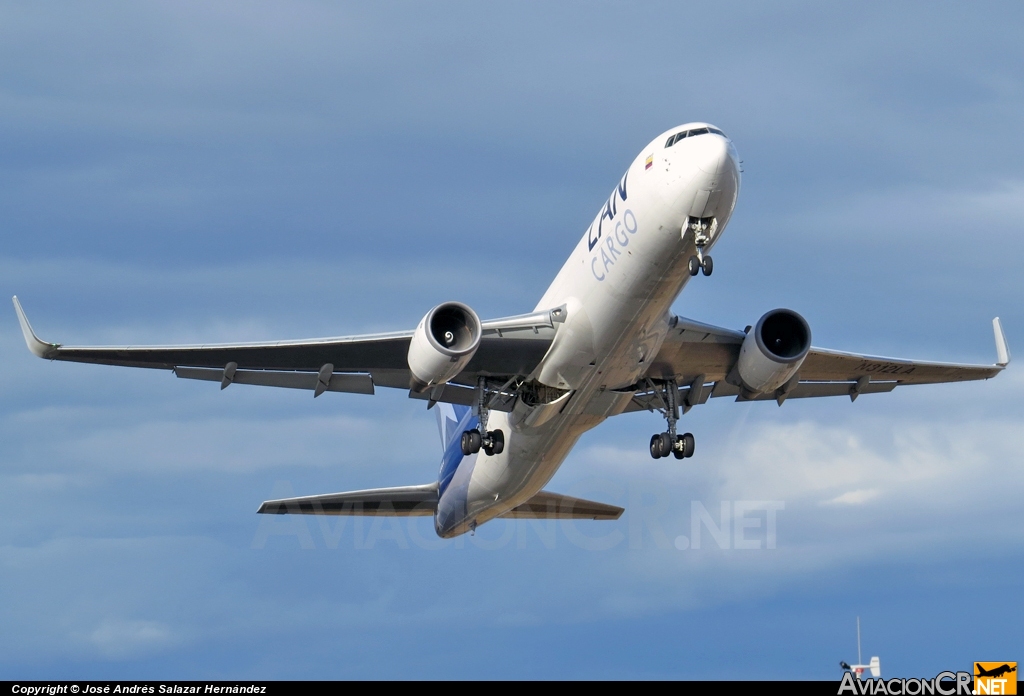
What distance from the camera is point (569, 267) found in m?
32.6

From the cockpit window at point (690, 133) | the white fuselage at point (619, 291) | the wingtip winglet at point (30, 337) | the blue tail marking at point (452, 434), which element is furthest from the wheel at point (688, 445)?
the wingtip winglet at point (30, 337)

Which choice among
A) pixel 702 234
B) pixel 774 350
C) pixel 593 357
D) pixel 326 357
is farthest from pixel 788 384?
pixel 326 357

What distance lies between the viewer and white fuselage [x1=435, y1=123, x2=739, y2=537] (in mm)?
28984

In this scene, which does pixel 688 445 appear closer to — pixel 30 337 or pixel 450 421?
pixel 450 421

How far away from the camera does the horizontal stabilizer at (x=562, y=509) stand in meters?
45.2

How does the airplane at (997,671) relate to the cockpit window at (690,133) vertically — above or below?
below

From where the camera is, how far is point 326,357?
3425cm

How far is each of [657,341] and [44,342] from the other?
13.9 metres

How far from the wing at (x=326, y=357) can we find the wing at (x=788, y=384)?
343cm

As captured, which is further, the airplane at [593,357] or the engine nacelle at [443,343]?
the engine nacelle at [443,343]

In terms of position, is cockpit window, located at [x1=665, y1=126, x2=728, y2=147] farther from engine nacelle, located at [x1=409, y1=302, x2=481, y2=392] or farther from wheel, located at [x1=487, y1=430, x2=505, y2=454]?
wheel, located at [x1=487, y1=430, x2=505, y2=454]

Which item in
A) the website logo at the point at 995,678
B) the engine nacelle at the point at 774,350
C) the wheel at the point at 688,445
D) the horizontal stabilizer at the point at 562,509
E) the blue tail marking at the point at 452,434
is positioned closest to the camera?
the website logo at the point at 995,678

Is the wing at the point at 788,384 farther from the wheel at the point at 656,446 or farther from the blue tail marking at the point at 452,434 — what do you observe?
the blue tail marking at the point at 452,434

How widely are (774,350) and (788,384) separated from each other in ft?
9.53
